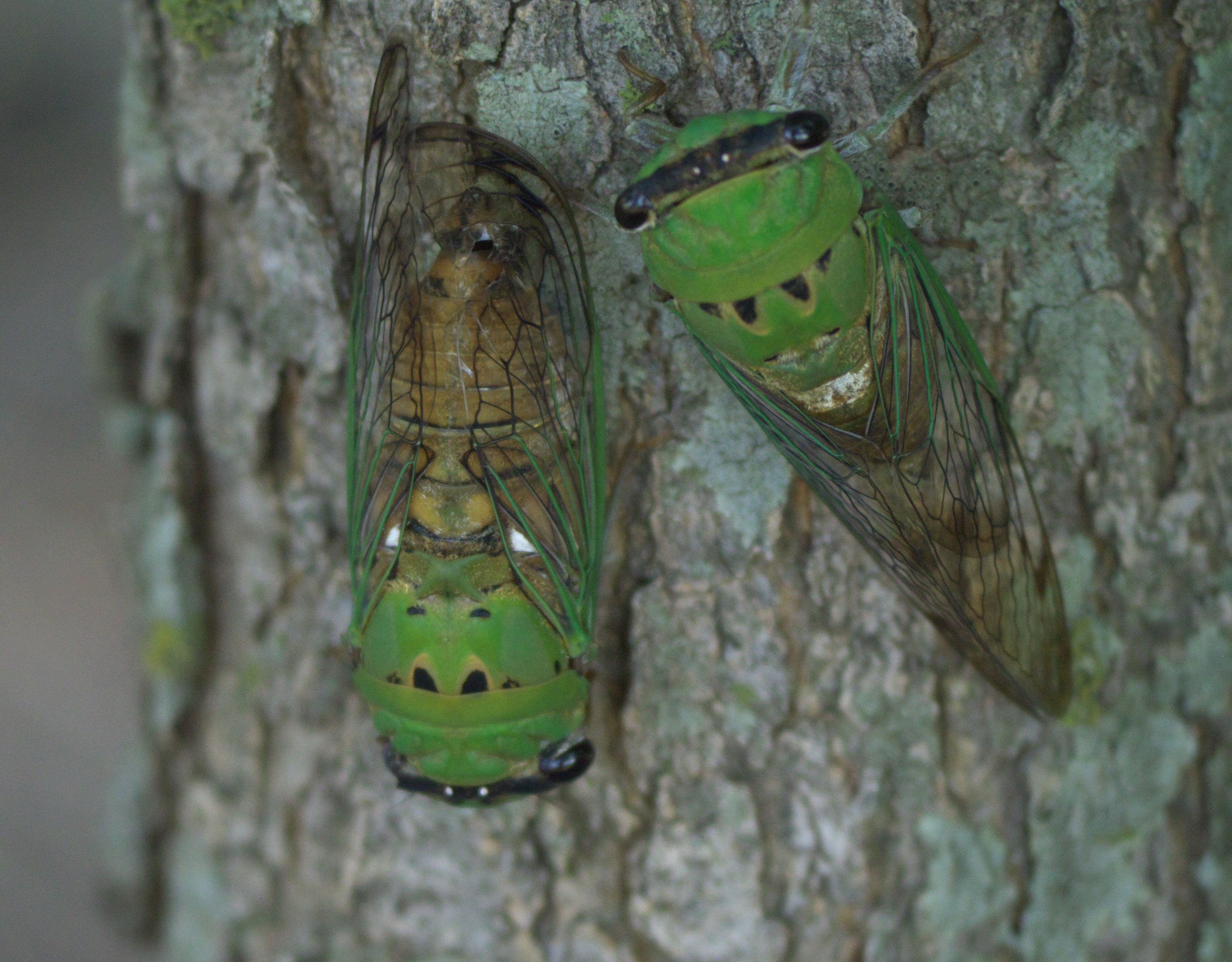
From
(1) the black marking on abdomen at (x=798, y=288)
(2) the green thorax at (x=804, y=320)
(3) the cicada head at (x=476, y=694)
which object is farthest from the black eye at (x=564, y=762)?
(1) the black marking on abdomen at (x=798, y=288)

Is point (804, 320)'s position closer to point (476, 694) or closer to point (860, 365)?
point (860, 365)

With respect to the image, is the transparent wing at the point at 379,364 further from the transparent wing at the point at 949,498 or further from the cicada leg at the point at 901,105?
the cicada leg at the point at 901,105

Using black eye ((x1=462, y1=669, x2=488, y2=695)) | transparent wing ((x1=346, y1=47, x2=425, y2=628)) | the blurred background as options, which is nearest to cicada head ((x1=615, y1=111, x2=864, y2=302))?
transparent wing ((x1=346, y1=47, x2=425, y2=628))

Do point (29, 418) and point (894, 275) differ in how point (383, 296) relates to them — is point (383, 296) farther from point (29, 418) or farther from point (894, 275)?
point (29, 418)

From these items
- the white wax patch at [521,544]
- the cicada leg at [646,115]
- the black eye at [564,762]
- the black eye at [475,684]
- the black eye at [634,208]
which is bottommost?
the black eye at [564,762]

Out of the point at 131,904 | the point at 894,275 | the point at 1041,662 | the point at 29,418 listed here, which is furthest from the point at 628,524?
the point at 29,418

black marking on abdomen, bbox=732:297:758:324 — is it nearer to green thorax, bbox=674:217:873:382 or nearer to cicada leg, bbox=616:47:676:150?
green thorax, bbox=674:217:873:382

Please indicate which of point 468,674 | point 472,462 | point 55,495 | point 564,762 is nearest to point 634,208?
point 472,462
